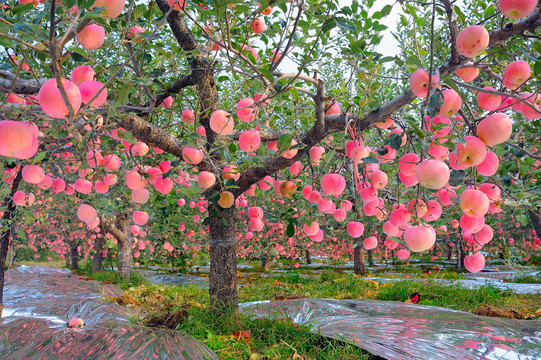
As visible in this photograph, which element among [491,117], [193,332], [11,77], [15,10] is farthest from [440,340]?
[11,77]

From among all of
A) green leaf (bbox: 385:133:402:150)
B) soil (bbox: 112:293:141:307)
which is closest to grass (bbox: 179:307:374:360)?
green leaf (bbox: 385:133:402:150)

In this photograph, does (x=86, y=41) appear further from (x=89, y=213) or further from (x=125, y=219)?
(x=125, y=219)

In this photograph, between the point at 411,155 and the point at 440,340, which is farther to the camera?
the point at 440,340

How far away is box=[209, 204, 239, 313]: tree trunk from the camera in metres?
3.38

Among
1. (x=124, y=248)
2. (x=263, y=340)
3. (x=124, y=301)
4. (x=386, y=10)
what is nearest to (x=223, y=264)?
(x=263, y=340)

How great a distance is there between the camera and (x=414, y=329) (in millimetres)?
2721

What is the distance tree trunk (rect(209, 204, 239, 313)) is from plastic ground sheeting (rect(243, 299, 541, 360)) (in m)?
0.43

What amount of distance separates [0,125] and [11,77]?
735 mm

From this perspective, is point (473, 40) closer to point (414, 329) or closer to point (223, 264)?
point (414, 329)

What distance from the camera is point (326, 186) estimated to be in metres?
2.12

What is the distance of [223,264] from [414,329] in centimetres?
190

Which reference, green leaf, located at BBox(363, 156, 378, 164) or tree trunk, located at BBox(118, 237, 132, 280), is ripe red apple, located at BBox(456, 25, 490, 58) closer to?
green leaf, located at BBox(363, 156, 378, 164)

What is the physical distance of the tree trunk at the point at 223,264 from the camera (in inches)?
133

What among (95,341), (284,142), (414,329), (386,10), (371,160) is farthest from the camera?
(414,329)
